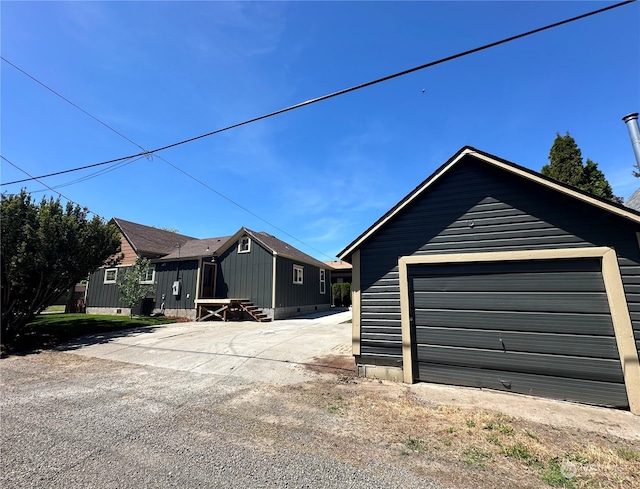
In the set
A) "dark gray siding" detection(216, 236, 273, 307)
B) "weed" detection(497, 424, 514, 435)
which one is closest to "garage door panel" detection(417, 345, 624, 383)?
"weed" detection(497, 424, 514, 435)

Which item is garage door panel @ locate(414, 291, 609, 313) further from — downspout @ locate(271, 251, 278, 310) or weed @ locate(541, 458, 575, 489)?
downspout @ locate(271, 251, 278, 310)

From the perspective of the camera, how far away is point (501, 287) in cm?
565

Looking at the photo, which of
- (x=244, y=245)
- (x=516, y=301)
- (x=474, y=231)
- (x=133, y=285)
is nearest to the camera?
(x=516, y=301)

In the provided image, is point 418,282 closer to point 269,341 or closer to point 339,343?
point 339,343

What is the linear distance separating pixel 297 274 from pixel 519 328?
15421 mm

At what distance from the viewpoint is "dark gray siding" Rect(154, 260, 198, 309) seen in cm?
1802

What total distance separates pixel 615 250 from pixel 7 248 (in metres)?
15.8

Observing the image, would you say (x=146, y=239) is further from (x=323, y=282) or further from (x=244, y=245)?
(x=323, y=282)

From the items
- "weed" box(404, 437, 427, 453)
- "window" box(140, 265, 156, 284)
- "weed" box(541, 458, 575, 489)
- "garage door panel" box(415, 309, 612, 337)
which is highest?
"window" box(140, 265, 156, 284)

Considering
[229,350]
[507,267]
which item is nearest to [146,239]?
[229,350]

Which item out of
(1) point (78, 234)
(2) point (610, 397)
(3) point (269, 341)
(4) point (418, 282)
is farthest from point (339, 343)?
(1) point (78, 234)

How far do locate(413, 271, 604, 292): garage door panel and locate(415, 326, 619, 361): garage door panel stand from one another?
0.81 metres

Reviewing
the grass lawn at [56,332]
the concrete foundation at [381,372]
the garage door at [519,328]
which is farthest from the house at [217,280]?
the garage door at [519,328]

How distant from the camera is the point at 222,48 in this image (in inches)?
294
